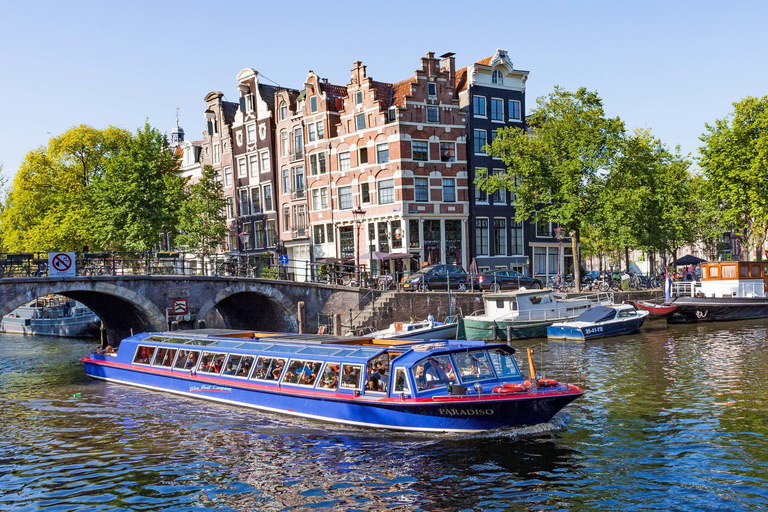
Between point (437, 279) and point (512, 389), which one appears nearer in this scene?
point (512, 389)

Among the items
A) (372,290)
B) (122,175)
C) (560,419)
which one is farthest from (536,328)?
(122,175)

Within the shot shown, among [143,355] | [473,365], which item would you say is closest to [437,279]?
[143,355]

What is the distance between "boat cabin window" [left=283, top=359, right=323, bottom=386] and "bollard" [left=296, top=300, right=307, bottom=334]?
51.7ft

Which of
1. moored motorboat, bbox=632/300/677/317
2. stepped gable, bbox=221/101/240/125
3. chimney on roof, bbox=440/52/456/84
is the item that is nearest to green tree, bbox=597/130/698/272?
moored motorboat, bbox=632/300/677/317

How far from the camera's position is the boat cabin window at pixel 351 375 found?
18.8m

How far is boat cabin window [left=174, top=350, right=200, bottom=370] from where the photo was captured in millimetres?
24875

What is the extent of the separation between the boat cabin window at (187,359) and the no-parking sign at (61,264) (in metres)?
10.6

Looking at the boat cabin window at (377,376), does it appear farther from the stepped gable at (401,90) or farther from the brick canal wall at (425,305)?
the stepped gable at (401,90)

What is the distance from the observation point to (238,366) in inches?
894

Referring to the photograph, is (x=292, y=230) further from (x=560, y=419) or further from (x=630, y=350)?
(x=560, y=419)

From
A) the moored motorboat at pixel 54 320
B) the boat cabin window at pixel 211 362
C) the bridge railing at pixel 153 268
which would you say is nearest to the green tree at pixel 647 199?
Answer: the bridge railing at pixel 153 268

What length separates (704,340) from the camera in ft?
110

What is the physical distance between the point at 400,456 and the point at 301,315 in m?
23.3

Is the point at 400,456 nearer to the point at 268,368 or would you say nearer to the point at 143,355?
the point at 268,368
